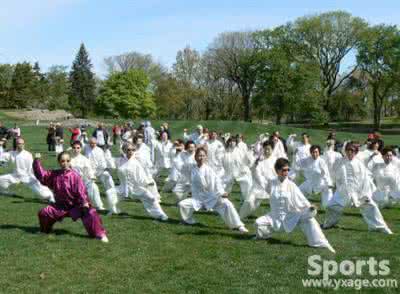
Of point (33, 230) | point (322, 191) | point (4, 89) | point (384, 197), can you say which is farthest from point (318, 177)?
point (4, 89)

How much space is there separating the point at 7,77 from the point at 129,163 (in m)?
69.6

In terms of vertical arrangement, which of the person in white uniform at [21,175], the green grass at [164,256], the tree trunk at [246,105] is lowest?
the green grass at [164,256]

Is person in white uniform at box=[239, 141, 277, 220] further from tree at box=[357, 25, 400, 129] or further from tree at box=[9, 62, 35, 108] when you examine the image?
tree at box=[9, 62, 35, 108]

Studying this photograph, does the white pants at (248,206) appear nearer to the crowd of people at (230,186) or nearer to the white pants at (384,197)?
the crowd of people at (230,186)

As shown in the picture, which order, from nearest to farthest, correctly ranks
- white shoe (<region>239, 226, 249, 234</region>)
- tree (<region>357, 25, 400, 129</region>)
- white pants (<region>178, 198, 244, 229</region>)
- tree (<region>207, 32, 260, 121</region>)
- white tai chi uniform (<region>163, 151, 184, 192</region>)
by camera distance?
white shoe (<region>239, 226, 249, 234</region>) < white pants (<region>178, 198, 244, 229</region>) < white tai chi uniform (<region>163, 151, 184, 192</region>) < tree (<region>357, 25, 400, 129</region>) < tree (<region>207, 32, 260, 121</region>)

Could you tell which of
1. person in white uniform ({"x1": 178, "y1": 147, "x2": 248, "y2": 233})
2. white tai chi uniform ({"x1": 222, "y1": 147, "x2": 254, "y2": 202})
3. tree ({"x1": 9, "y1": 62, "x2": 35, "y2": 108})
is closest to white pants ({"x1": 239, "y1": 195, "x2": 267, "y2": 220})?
person in white uniform ({"x1": 178, "y1": 147, "x2": 248, "y2": 233})

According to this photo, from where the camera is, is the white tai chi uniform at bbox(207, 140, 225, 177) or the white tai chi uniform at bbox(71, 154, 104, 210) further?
the white tai chi uniform at bbox(207, 140, 225, 177)

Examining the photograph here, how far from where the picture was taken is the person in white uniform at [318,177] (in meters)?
11.9

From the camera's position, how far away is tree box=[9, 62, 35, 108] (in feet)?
239

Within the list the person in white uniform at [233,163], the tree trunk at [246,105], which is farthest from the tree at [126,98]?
the person in white uniform at [233,163]

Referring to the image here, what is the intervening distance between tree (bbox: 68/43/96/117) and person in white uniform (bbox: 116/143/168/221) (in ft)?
222

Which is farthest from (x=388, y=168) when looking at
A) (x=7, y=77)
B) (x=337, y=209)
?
(x=7, y=77)

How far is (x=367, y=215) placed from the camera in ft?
32.0

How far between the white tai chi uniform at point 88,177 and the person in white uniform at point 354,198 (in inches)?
197
